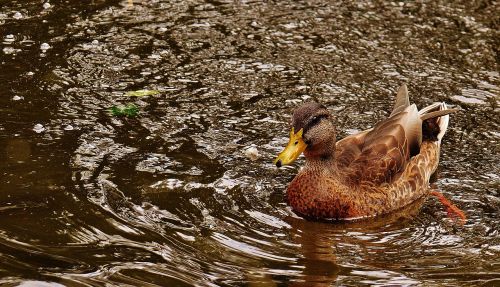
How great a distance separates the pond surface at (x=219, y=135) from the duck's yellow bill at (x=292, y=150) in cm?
55

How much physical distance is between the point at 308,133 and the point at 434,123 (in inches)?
87.8

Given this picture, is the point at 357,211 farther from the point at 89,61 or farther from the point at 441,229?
the point at 89,61

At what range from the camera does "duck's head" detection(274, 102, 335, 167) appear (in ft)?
26.3

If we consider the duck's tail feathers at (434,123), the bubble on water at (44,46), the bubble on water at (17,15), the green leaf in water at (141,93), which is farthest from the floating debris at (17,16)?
the duck's tail feathers at (434,123)

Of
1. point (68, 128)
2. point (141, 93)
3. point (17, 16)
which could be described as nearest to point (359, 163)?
point (141, 93)

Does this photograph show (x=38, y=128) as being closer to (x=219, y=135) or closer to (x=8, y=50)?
(x=219, y=135)

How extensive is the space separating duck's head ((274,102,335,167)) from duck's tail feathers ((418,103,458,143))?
1595 millimetres

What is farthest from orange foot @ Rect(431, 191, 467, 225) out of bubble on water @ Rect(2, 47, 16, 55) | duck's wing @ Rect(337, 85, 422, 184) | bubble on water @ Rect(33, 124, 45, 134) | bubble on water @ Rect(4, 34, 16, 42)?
bubble on water @ Rect(4, 34, 16, 42)

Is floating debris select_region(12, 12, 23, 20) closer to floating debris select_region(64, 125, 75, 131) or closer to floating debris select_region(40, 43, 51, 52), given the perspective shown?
floating debris select_region(40, 43, 51, 52)

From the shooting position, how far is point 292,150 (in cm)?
804

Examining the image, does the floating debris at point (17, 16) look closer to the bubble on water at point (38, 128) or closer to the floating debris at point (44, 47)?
the floating debris at point (44, 47)

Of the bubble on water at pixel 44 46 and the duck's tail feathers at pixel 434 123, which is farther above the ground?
the bubble on water at pixel 44 46

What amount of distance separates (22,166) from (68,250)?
1.68 meters

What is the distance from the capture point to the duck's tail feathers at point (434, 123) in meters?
9.68
